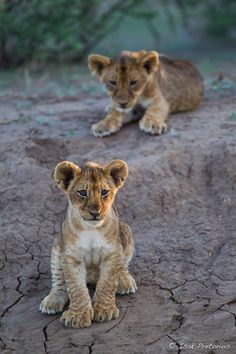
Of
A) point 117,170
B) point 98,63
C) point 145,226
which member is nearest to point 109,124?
point 98,63

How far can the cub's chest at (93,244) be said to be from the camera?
541 cm

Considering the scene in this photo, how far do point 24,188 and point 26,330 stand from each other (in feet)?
5.86

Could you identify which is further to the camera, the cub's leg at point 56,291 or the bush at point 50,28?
the bush at point 50,28

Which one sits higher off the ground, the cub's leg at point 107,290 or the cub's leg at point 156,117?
the cub's leg at point 107,290

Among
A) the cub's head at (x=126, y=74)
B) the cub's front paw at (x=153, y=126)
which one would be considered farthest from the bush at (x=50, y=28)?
the cub's front paw at (x=153, y=126)

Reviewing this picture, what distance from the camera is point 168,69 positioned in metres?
8.77

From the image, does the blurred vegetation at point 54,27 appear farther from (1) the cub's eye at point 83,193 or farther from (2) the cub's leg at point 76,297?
(2) the cub's leg at point 76,297

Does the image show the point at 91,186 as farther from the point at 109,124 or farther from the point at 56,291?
the point at 109,124

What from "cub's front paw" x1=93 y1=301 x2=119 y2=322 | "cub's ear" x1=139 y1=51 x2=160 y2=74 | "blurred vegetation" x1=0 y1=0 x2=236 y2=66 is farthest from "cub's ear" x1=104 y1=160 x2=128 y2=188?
"blurred vegetation" x1=0 y1=0 x2=236 y2=66

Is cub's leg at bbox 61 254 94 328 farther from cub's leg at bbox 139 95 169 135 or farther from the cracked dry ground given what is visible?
cub's leg at bbox 139 95 169 135

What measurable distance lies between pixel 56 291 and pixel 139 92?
2916 mm

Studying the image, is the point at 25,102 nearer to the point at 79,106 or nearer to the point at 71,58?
the point at 79,106

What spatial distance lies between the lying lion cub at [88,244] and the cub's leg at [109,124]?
226 cm

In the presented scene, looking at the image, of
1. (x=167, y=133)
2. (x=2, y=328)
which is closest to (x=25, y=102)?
(x=167, y=133)
